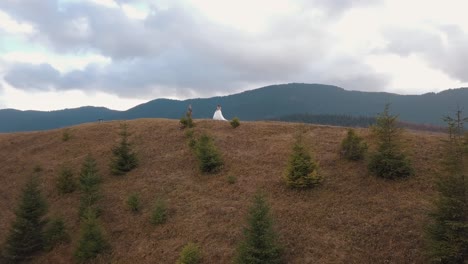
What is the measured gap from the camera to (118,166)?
90.3ft

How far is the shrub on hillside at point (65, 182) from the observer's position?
26.3m

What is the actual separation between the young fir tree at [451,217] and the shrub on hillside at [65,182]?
2246 centimetres

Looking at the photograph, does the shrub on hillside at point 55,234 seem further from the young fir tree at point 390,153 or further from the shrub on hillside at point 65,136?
the young fir tree at point 390,153

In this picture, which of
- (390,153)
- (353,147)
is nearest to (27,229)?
(353,147)

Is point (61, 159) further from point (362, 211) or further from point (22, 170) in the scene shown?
point (362, 211)

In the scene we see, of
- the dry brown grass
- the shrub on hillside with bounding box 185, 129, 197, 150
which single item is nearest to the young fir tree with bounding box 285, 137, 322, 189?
the dry brown grass

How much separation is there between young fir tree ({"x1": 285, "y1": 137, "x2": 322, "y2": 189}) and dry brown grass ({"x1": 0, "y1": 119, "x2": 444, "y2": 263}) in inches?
19.1

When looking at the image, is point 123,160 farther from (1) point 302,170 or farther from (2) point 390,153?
(2) point 390,153

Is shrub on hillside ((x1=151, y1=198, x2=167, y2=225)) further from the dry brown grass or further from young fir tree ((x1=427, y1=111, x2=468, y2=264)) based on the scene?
young fir tree ((x1=427, y1=111, x2=468, y2=264))

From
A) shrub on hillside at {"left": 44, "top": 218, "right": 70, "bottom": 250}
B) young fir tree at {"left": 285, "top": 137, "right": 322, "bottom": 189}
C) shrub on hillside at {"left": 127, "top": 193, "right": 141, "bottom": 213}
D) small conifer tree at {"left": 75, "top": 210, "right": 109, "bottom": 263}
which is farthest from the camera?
shrub on hillside at {"left": 127, "top": 193, "right": 141, "bottom": 213}

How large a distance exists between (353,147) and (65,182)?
64.2 ft

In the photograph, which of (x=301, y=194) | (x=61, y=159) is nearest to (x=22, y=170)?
(x=61, y=159)

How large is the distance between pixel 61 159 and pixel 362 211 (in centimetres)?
2556

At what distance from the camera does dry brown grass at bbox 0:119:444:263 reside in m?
16.1
